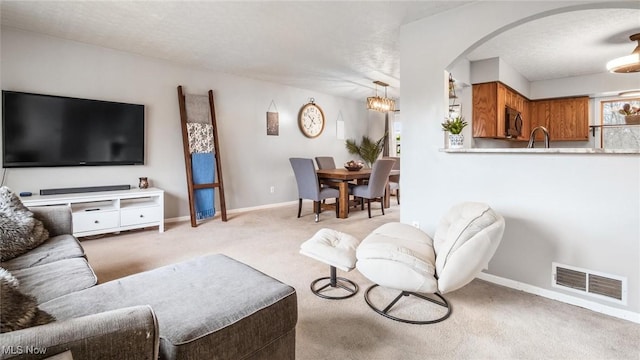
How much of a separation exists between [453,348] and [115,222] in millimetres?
3683

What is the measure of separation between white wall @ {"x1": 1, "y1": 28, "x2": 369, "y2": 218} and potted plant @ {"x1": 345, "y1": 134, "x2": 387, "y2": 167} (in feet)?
1.55

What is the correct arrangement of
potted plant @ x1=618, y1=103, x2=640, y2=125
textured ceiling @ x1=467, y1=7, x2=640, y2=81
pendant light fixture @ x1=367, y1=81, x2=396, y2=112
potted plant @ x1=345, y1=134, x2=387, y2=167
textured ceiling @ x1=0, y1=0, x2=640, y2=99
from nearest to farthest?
textured ceiling @ x1=0, y1=0, x2=640, y2=99 < textured ceiling @ x1=467, y1=7, x2=640, y2=81 < potted plant @ x1=618, y1=103, x2=640, y2=125 < pendant light fixture @ x1=367, y1=81, x2=396, y2=112 < potted plant @ x1=345, y1=134, x2=387, y2=167

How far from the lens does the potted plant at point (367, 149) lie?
23.2 ft

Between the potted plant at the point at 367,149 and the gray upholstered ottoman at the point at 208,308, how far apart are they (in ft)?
19.2

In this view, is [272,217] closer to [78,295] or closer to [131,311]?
[78,295]

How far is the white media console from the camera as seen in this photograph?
329cm

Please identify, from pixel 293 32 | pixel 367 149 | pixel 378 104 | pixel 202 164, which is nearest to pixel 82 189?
pixel 202 164

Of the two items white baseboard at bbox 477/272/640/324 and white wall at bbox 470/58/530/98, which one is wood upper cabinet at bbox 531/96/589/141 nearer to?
white wall at bbox 470/58/530/98

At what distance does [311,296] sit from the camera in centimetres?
220

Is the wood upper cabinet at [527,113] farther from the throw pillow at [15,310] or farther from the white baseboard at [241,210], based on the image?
the throw pillow at [15,310]

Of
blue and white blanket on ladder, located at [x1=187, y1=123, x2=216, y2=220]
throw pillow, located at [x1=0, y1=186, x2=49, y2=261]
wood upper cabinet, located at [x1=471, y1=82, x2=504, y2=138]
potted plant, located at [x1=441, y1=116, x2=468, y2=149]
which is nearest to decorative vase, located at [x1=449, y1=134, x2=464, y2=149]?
potted plant, located at [x1=441, y1=116, x2=468, y2=149]

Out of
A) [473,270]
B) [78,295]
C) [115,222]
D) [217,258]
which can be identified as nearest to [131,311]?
[78,295]

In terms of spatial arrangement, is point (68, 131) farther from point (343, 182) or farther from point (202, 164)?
point (343, 182)

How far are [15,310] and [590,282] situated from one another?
9.22 ft
